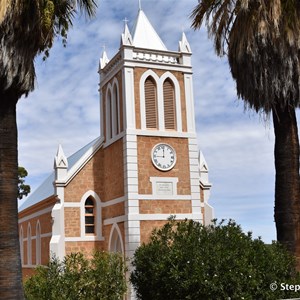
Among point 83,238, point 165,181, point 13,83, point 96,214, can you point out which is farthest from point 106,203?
point 13,83

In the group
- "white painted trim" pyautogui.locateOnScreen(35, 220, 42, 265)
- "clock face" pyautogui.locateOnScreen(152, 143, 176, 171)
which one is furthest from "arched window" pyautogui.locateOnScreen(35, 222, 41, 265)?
"clock face" pyautogui.locateOnScreen(152, 143, 176, 171)

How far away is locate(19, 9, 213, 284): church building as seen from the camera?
73.8 feet

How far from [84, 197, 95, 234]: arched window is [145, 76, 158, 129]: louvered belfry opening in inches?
189

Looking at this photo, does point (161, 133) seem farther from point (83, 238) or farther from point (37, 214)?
point (37, 214)

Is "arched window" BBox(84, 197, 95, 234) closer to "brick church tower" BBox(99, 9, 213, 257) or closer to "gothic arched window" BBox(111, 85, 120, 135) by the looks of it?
"brick church tower" BBox(99, 9, 213, 257)

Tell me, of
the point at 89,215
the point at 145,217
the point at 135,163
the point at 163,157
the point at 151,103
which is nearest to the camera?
the point at 145,217

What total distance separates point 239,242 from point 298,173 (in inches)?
91.4

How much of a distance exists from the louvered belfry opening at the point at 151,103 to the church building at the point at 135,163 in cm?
5

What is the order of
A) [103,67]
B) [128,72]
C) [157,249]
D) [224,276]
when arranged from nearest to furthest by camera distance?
[224,276]
[157,249]
[128,72]
[103,67]

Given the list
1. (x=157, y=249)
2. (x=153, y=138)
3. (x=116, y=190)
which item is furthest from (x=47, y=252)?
(x=157, y=249)

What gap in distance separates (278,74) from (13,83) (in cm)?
654

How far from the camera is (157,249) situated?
1464 centimetres

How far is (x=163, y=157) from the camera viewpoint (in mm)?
23141

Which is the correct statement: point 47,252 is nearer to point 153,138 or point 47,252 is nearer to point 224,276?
point 153,138
